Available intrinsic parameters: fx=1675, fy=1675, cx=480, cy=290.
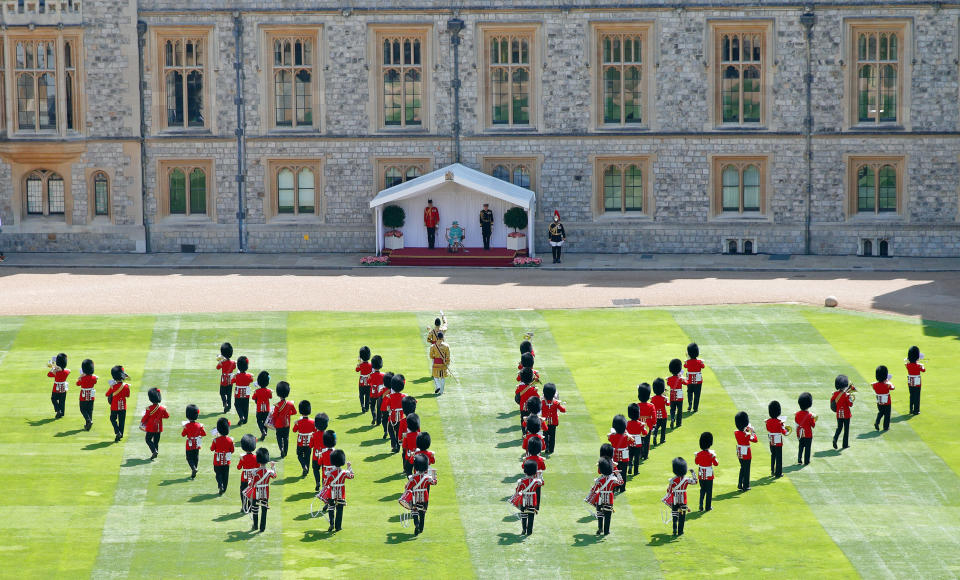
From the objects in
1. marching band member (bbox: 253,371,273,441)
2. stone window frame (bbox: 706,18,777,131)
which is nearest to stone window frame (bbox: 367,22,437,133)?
stone window frame (bbox: 706,18,777,131)

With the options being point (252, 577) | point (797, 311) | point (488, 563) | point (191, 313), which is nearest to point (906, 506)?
point (488, 563)

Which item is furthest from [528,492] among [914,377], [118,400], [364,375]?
[914,377]

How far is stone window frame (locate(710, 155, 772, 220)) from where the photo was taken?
53.1 meters

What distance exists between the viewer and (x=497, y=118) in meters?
53.6

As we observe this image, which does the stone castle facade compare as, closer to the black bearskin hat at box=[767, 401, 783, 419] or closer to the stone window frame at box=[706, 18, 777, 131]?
the stone window frame at box=[706, 18, 777, 131]

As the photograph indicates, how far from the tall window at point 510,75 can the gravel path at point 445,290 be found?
21.4ft

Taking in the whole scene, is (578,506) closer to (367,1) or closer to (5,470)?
(5,470)

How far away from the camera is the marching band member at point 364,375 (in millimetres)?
31973

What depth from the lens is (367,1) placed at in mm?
52938

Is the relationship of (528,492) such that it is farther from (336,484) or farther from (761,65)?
(761,65)

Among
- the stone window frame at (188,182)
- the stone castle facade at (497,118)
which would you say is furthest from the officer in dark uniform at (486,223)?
the stone window frame at (188,182)

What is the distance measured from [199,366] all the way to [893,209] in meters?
25.9

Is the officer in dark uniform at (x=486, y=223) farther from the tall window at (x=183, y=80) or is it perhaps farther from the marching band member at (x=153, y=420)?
the marching band member at (x=153, y=420)

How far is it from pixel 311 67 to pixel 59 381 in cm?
2338
